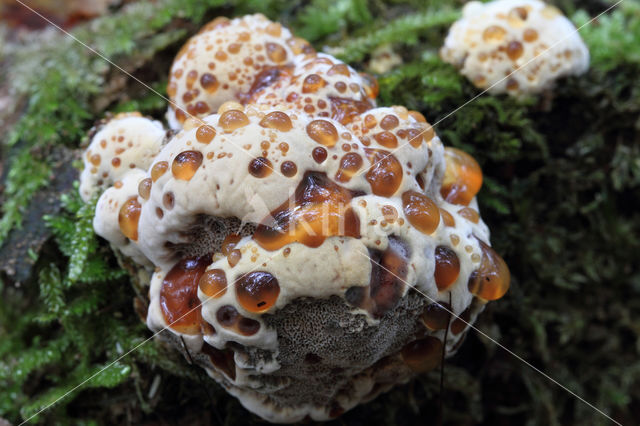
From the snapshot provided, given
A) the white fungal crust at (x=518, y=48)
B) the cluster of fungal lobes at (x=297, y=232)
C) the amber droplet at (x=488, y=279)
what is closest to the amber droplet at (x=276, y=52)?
the cluster of fungal lobes at (x=297, y=232)

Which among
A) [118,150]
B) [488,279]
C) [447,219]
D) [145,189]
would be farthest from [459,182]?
A: [118,150]

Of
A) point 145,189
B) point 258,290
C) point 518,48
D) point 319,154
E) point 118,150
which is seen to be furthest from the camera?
point 518,48

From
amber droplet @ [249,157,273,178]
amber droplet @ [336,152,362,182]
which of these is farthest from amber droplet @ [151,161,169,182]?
amber droplet @ [336,152,362,182]

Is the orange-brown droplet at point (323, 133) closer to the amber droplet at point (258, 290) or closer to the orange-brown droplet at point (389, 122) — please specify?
the orange-brown droplet at point (389, 122)

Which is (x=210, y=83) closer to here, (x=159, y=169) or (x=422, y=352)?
(x=159, y=169)

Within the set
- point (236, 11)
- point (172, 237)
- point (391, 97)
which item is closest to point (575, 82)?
point (391, 97)

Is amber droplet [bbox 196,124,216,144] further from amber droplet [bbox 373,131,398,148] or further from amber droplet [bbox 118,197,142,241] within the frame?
amber droplet [bbox 373,131,398,148]

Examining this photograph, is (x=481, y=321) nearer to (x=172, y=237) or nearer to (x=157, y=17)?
(x=172, y=237)
